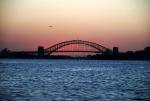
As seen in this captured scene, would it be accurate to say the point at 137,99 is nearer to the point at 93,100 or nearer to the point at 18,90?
the point at 93,100

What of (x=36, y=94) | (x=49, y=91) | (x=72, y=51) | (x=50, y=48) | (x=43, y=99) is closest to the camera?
(x=43, y=99)

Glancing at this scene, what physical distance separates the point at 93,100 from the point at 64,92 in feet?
13.9

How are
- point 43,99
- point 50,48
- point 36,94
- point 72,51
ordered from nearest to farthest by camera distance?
point 43,99 → point 36,94 → point 72,51 → point 50,48

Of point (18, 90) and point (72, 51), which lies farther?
point (72, 51)

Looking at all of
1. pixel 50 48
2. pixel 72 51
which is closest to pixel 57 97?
pixel 72 51

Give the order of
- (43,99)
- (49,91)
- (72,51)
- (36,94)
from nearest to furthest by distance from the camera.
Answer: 1. (43,99)
2. (36,94)
3. (49,91)
4. (72,51)

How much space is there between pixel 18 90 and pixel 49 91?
5.89 feet

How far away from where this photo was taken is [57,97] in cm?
2725

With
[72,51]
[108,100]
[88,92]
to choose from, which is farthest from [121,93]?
[72,51]

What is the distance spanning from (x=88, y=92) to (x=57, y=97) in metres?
3.27

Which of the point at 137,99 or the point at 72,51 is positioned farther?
the point at 72,51

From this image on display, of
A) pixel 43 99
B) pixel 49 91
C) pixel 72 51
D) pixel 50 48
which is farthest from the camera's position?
pixel 50 48

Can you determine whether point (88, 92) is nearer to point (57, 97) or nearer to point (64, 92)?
point (64, 92)

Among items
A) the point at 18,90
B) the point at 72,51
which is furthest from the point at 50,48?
the point at 18,90
